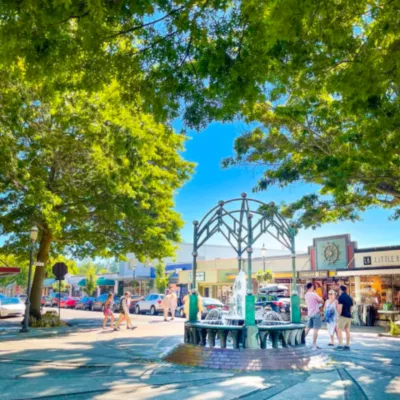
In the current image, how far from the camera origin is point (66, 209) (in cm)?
1819

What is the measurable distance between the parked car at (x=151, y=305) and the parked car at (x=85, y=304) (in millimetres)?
8621

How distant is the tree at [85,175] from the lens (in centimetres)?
1230

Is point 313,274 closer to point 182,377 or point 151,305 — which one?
point 151,305

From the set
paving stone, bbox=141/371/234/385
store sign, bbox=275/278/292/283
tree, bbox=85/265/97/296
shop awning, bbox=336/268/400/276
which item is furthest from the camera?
tree, bbox=85/265/97/296

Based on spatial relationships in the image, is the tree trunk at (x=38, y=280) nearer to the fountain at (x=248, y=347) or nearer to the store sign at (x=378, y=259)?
the fountain at (x=248, y=347)

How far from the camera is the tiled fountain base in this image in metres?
9.45

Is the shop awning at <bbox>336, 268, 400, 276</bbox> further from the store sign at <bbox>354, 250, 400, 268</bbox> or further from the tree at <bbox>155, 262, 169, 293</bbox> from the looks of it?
the tree at <bbox>155, 262, 169, 293</bbox>

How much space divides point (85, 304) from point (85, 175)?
26.7 metres

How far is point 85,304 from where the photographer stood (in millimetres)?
40438

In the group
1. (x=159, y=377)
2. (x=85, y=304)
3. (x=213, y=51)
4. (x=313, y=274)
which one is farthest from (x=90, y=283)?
(x=213, y=51)

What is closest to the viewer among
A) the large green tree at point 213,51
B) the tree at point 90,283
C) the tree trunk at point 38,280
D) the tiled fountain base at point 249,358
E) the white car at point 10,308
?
the large green tree at point 213,51

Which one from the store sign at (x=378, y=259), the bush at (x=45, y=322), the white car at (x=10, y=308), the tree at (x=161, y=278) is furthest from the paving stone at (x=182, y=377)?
the tree at (x=161, y=278)

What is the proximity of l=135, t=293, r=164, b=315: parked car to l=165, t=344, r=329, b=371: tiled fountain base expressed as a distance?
21416mm

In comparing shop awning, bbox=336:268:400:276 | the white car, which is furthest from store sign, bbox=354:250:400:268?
the white car
